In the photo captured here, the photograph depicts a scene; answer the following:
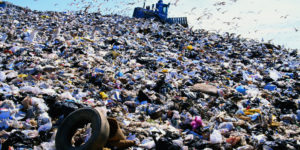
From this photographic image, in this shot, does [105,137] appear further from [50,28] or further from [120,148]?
[50,28]

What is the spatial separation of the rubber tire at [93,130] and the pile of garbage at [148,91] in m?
0.21

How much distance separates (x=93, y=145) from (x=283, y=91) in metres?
4.20

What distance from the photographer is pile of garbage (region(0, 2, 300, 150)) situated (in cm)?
230

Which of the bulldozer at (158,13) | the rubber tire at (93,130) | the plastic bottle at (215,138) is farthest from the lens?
→ the bulldozer at (158,13)

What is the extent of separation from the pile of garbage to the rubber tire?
8.4 inches

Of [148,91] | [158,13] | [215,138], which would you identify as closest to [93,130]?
[215,138]

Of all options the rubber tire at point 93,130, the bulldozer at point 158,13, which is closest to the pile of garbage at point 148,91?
the rubber tire at point 93,130

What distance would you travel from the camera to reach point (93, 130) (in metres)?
1.85

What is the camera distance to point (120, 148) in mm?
2057

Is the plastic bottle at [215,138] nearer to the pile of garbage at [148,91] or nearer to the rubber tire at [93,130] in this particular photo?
the pile of garbage at [148,91]

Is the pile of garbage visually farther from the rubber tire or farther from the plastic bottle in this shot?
the rubber tire

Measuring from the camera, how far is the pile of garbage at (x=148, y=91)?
230 cm

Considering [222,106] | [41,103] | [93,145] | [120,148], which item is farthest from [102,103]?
[222,106]

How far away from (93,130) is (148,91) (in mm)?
1932
